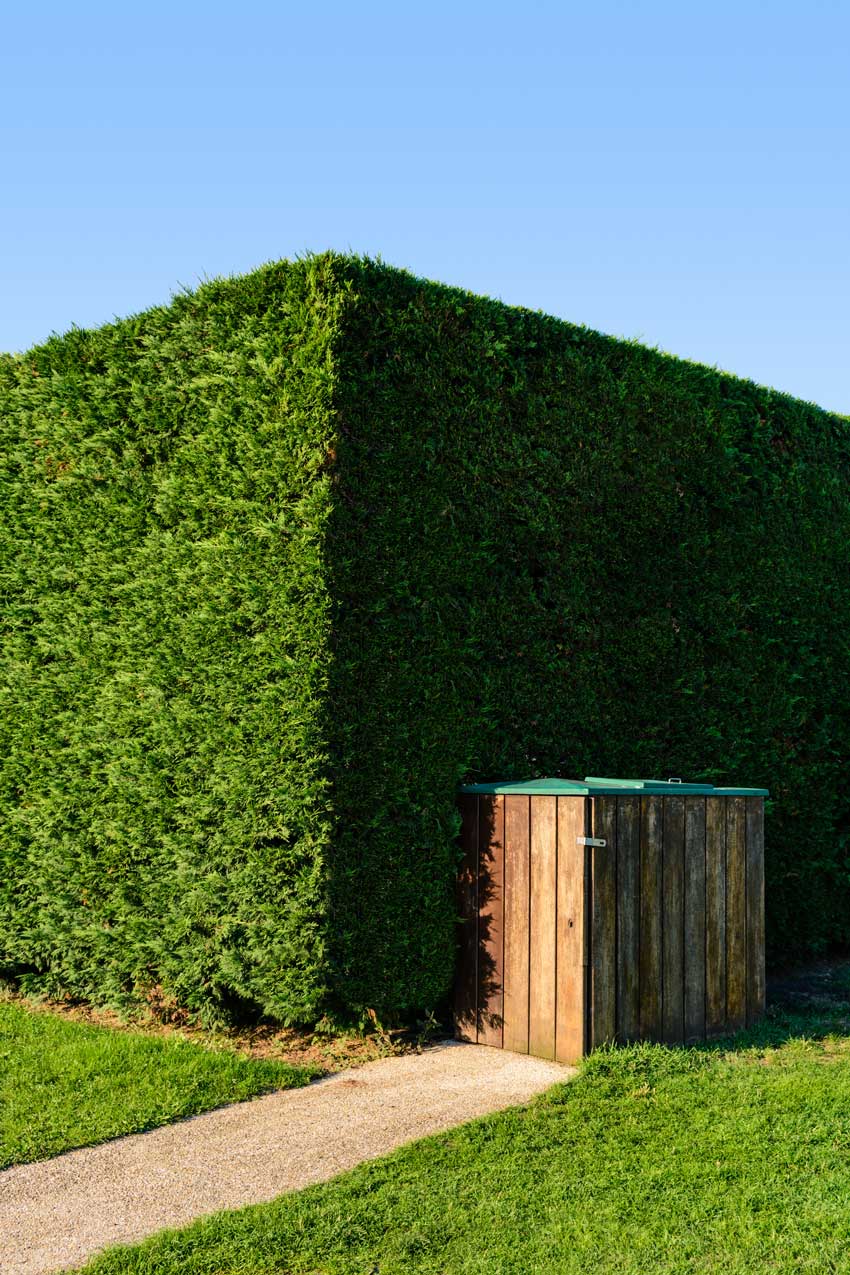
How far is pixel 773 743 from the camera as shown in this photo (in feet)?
28.8

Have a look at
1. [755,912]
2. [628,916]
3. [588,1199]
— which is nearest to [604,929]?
[628,916]

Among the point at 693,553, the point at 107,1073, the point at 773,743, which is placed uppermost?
the point at 693,553

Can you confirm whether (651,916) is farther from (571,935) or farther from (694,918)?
(571,935)

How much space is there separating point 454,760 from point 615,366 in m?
3.06

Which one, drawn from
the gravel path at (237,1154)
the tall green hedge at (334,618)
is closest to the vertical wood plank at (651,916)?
the gravel path at (237,1154)

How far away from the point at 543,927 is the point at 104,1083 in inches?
93.4

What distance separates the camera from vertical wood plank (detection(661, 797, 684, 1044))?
6.30 meters

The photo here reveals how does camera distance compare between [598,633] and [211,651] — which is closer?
[211,651]

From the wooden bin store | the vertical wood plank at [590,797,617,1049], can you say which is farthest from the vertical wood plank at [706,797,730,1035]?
the vertical wood plank at [590,797,617,1049]

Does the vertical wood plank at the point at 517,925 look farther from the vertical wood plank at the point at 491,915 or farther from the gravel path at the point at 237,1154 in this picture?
the gravel path at the point at 237,1154

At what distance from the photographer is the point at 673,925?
6359 mm

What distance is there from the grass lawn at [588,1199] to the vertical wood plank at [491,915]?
3.14 feet

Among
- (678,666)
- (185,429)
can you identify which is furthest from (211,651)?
(678,666)

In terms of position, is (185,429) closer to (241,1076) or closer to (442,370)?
(442,370)
